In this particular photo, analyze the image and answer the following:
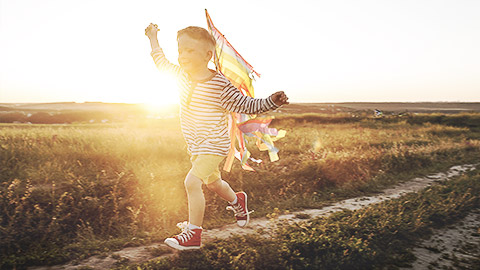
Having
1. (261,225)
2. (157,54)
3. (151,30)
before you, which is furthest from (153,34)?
(261,225)

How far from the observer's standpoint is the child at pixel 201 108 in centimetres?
311

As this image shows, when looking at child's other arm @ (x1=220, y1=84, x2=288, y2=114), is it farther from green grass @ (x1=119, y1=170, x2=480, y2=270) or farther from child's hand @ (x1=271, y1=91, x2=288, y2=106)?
green grass @ (x1=119, y1=170, x2=480, y2=270)

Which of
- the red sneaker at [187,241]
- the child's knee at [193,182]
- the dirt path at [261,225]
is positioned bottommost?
the dirt path at [261,225]

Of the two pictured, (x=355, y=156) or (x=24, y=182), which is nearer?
(x=24, y=182)

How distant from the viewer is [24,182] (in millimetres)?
5062

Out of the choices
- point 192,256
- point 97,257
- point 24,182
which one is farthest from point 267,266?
point 24,182

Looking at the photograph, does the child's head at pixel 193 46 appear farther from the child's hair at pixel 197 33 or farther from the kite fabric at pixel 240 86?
the kite fabric at pixel 240 86

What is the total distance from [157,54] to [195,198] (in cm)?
175

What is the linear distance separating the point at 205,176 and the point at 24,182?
3.54m

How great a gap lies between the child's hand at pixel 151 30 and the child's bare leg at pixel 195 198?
180cm

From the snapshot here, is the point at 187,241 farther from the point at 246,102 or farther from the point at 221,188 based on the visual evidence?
the point at 246,102

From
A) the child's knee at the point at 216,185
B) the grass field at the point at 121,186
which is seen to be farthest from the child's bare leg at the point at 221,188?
the grass field at the point at 121,186

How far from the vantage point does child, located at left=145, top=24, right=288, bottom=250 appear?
10.2 feet

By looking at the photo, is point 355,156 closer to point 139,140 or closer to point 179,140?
point 179,140
